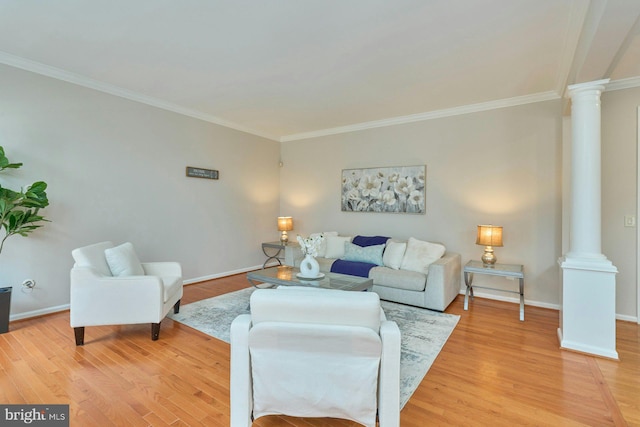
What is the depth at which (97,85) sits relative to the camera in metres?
3.74

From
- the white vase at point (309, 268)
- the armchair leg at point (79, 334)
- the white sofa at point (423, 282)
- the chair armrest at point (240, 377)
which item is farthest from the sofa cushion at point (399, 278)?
the armchair leg at point (79, 334)

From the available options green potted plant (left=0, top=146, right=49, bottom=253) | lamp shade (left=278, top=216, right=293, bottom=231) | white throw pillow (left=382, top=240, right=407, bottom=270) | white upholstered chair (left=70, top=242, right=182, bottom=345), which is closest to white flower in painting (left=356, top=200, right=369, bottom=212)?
white throw pillow (left=382, top=240, right=407, bottom=270)

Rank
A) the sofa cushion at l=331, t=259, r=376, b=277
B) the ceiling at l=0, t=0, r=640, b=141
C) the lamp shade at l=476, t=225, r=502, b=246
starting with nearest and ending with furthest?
the ceiling at l=0, t=0, r=640, b=141, the lamp shade at l=476, t=225, r=502, b=246, the sofa cushion at l=331, t=259, r=376, b=277

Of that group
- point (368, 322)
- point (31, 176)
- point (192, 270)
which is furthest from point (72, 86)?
point (368, 322)

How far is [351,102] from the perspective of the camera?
4.27m

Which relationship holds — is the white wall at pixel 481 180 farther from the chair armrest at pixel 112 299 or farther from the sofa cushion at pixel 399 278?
the chair armrest at pixel 112 299

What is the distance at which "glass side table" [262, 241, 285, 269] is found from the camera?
5.82 metres

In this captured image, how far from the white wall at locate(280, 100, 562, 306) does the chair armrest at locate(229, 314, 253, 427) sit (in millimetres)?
3783

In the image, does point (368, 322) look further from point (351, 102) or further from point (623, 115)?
point (623, 115)

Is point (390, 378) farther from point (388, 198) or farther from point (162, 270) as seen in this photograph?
point (388, 198)

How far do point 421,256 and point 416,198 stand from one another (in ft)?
3.68

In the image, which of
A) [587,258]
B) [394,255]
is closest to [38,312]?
[394,255]

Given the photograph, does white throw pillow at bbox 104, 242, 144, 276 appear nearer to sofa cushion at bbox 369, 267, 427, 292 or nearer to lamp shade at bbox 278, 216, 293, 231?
sofa cushion at bbox 369, 267, 427, 292

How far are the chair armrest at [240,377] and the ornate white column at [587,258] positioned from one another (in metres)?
2.89
